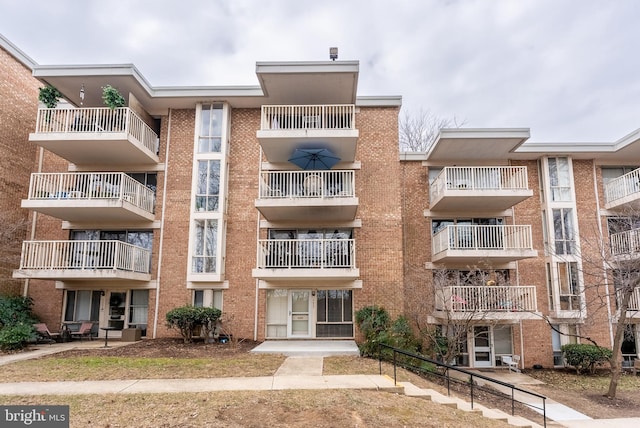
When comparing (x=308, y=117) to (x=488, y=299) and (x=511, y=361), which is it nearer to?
(x=488, y=299)

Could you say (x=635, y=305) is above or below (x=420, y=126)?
below

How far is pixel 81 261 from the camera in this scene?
14.1m

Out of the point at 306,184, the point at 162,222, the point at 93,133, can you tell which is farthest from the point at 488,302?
the point at 93,133

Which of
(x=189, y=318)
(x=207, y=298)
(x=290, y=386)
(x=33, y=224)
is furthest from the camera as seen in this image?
(x=33, y=224)

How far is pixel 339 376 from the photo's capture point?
882cm

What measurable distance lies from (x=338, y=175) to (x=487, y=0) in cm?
783

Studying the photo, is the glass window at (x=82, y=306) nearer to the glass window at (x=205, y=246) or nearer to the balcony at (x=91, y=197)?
the balcony at (x=91, y=197)

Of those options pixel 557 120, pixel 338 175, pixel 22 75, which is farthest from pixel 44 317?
pixel 557 120

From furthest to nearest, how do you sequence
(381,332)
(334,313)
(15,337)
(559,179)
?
(559,179)
(334,313)
(381,332)
(15,337)

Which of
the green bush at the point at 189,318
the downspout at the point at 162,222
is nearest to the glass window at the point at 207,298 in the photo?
the green bush at the point at 189,318

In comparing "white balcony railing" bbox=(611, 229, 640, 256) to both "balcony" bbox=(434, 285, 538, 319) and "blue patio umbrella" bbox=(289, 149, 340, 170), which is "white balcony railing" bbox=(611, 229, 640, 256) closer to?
"balcony" bbox=(434, 285, 538, 319)

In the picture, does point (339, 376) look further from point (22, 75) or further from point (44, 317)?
point (22, 75)

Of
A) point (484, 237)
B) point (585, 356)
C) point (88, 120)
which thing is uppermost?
point (88, 120)

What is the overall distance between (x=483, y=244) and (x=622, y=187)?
6.74 m
